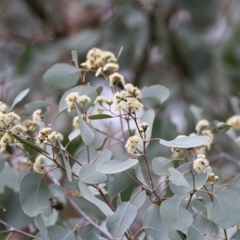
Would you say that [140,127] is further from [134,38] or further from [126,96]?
[134,38]

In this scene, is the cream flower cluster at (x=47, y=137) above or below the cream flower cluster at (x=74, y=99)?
below

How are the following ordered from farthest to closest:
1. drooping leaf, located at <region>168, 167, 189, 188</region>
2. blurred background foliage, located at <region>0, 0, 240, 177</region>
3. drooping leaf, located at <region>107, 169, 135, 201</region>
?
blurred background foliage, located at <region>0, 0, 240, 177</region>
drooping leaf, located at <region>107, 169, 135, 201</region>
drooping leaf, located at <region>168, 167, 189, 188</region>

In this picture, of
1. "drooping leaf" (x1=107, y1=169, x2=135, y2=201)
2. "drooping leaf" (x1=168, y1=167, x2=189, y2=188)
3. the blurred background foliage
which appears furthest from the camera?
the blurred background foliage

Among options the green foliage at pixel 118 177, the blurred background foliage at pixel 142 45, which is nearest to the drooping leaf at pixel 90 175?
the green foliage at pixel 118 177

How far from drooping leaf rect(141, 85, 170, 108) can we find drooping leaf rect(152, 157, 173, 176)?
162 millimetres

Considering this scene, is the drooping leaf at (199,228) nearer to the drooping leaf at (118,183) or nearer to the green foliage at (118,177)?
the green foliage at (118,177)

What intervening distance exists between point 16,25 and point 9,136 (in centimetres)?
130

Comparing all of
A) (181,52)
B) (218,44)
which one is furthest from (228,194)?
(218,44)

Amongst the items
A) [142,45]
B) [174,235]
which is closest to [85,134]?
[174,235]

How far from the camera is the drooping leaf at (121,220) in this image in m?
0.51

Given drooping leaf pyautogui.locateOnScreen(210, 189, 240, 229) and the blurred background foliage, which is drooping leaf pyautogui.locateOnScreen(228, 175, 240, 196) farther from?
the blurred background foliage

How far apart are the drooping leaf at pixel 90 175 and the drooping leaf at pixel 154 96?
0.58 feet

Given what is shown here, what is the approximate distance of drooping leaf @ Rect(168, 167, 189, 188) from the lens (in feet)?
1.59

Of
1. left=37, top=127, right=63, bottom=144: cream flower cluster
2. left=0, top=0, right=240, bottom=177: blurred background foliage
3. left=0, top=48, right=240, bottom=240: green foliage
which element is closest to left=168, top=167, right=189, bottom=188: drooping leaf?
left=0, top=48, right=240, bottom=240: green foliage
